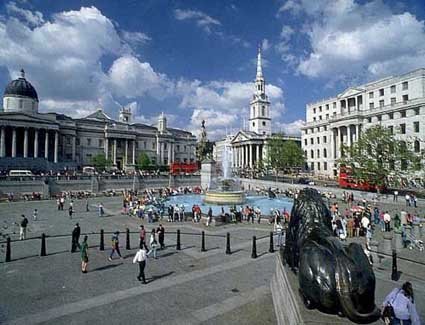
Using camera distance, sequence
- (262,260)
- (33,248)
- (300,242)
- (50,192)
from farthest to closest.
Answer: (50,192) → (33,248) → (262,260) → (300,242)

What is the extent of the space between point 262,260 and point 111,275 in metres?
6.70

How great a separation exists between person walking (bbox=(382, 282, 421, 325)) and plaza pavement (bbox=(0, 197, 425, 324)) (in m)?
1.84

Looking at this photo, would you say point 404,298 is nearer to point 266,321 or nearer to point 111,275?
point 266,321

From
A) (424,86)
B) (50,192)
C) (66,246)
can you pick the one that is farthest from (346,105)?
(66,246)

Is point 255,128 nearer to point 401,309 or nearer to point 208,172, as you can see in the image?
point 208,172

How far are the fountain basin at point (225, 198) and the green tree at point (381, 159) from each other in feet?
55.8

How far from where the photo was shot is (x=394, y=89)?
6019 centimetres

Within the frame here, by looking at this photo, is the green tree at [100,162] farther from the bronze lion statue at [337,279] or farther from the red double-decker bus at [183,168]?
the bronze lion statue at [337,279]

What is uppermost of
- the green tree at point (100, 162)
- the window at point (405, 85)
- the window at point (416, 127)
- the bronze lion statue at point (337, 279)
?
the window at point (405, 85)

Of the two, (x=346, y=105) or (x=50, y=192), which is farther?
(x=346, y=105)

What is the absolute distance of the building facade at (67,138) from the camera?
72.6 metres

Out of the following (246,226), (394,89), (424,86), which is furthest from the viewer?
(394,89)

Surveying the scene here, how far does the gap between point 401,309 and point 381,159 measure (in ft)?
120

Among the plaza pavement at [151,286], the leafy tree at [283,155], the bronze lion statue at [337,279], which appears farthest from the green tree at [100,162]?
the bronze lion statue at [337,279]
